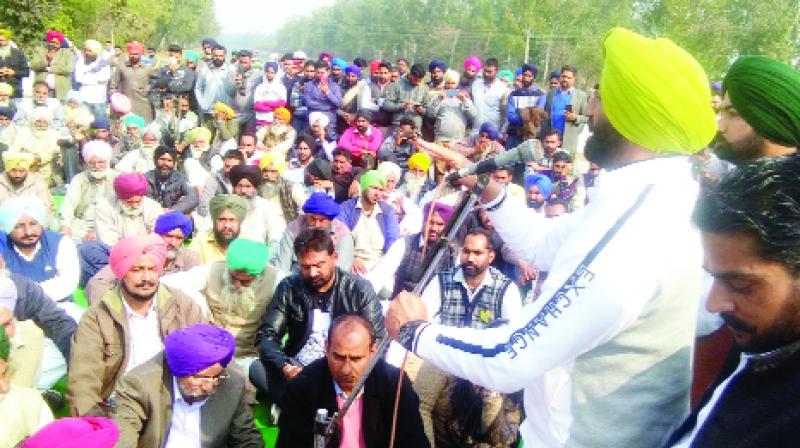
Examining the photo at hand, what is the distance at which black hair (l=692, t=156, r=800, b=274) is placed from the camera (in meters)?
1.14

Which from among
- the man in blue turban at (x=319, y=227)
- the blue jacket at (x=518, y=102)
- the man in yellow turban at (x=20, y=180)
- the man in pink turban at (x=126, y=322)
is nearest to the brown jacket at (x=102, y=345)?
the man in pink turban at (x=126, y=322)

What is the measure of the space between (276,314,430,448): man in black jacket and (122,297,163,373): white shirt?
1203mm

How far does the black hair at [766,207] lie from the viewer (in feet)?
3.73

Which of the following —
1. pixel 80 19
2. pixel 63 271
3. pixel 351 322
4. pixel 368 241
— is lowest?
pixel 80 19

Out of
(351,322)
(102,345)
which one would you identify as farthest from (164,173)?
(351,322)

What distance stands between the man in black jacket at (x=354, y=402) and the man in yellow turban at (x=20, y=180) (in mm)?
4624

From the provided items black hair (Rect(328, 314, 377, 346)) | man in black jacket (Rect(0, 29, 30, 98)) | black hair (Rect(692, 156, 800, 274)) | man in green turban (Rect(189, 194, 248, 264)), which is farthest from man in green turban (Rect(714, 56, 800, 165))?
man in black jacket (Rect(0, 29, 30, 98))

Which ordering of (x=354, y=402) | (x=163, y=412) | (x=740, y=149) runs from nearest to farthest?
(x=740, y=149)
(x=354, y=402)
(x=163, y=412)

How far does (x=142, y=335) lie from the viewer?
386 cm

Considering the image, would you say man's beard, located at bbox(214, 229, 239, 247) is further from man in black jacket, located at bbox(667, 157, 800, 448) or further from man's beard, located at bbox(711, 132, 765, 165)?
man in black jacket, located at bbox(667, 157, 800, 448)

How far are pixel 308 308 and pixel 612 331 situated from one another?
109 inches

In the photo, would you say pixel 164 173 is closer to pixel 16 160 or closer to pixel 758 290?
pixel 16 160

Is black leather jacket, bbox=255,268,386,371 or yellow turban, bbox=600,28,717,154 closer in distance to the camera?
yellow turban, bbox=600,28,717,154

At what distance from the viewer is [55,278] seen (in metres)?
4.89
